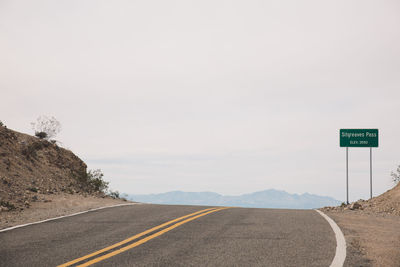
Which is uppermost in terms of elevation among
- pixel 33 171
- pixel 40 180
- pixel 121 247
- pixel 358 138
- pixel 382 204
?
pixel 358 138

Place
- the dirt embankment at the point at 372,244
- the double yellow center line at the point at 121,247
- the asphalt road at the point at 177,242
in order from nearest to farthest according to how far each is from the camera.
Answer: the double yellow center line at the point at 121,247
the asphalt road at the point at 177,242
the dirt embankment at the point at 372,244

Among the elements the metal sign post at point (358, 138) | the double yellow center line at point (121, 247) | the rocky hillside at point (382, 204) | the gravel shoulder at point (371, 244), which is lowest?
the double yellow center line at point (121, 247)

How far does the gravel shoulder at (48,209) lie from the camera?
1119 cm

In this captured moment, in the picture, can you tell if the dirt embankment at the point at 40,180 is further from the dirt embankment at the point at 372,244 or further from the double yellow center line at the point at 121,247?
the dirt embankment at the point at 372,244

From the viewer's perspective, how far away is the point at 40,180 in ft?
63.4

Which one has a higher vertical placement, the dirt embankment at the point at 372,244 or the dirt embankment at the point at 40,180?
the dirt embankment at the point at 40,180

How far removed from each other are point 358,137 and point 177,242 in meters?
17.0

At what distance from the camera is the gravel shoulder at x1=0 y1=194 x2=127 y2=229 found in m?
11.2

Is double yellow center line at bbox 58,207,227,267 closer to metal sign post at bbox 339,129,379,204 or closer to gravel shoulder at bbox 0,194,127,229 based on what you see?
gravel shoulder at bbox 0,194,127,229

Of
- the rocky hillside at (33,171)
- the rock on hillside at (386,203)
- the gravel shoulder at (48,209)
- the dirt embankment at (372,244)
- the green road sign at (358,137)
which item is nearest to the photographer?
the dirt embankment at (372,244)

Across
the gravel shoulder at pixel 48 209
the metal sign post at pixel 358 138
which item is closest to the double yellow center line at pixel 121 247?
the gravel shoulder at pixel 48 209

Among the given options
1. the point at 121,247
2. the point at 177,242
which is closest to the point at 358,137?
the point at 177,242

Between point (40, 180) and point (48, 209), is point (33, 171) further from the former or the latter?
point (48, 209)

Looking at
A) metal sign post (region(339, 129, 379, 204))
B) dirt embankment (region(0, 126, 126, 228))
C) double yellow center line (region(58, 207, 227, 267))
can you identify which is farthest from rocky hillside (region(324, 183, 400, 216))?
dirt embankment (region(0, 126, 126, 228))
